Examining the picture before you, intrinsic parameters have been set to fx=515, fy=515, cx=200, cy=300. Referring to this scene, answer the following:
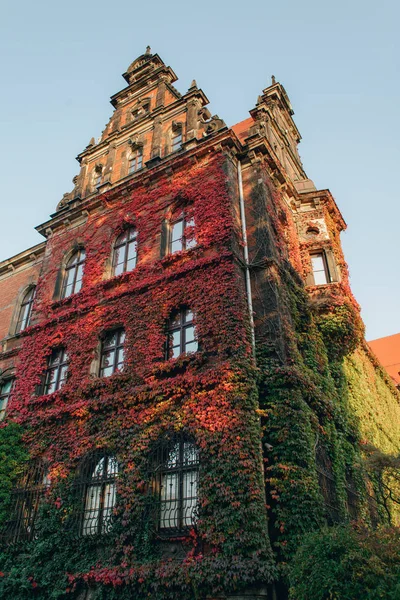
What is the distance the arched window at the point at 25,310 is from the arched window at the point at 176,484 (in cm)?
1087

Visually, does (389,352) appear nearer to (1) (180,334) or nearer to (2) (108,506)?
(1) (180,334)

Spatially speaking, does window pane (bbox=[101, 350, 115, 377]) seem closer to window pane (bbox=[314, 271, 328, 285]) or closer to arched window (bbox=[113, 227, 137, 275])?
arched window (bbox=[113, 227, 137, 275])

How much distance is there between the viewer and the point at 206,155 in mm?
17828

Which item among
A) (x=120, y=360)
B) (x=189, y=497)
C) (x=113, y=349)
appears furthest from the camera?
(x=113, y=349)

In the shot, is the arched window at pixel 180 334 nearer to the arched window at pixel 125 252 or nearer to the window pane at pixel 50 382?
the arched window at pixel 125 252

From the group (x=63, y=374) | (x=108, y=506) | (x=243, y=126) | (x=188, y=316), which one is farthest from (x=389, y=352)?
(x=108, y=506)

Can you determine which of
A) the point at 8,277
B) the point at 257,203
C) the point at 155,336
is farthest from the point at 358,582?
the point at 8,277

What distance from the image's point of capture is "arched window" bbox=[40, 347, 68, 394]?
16.8m

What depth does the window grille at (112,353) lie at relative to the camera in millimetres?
15727

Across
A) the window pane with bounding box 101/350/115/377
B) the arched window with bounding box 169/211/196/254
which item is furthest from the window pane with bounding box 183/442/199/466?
the arched window with bounding box 169/211/196/254

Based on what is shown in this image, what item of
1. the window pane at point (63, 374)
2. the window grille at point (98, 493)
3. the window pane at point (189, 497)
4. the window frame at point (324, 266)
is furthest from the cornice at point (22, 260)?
the window pane at point (189, 497)

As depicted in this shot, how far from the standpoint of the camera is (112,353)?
1608 cm

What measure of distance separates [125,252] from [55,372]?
4763mm

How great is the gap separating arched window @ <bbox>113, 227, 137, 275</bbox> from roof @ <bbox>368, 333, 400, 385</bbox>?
23.8m
